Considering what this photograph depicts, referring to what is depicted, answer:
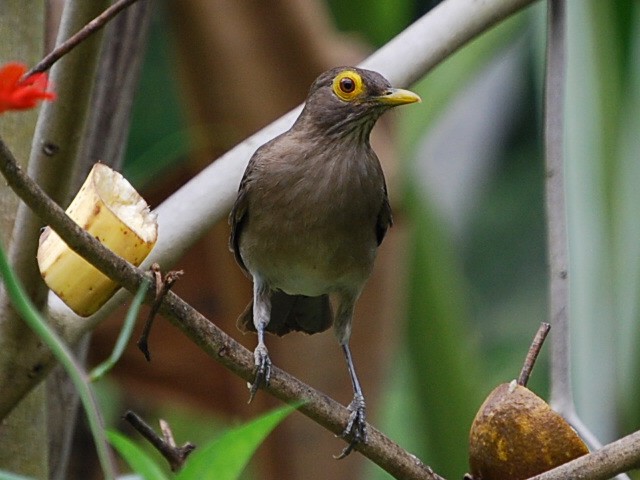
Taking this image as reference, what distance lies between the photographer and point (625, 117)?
5.27m

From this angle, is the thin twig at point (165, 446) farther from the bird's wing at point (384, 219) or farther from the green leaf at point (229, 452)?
the bird's wing at point (384, 219)

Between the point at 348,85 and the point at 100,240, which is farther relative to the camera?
the point at 348,85

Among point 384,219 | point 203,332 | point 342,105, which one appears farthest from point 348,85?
point 203,332

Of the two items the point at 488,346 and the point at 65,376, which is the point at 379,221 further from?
the point at 488,346

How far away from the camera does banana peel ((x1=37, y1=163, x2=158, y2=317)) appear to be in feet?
6.36

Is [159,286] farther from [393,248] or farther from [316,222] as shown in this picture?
[393,248]

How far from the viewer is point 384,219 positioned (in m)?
4.10

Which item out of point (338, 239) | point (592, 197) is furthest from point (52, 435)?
point (592, 197)

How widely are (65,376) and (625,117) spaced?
3.19 m

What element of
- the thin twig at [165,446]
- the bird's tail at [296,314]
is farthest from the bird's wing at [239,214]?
the thin twig at [165,446]

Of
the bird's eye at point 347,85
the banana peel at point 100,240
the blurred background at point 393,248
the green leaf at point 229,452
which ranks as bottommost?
the blurred background at point 393,248

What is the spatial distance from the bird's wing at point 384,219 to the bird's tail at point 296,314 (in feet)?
1.32

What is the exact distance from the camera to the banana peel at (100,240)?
1938 millimetres

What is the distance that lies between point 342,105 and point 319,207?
0.38 metres
